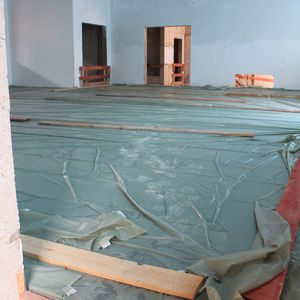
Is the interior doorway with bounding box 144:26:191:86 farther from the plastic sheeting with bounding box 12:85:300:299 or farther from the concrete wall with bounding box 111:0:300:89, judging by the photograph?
the plastic sheeting with bounding box 12:85:300:299

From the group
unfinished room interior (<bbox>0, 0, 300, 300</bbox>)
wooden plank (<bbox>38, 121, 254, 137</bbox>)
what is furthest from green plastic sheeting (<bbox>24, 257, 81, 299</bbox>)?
wooden plank (<bbox>38, 121, 254, 137</bbox>)

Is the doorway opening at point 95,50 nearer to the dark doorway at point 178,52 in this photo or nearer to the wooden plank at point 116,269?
the dark doorway at point 178,52

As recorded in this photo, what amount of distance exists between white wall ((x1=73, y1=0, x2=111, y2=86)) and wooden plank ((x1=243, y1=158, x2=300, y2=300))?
915 centimetres

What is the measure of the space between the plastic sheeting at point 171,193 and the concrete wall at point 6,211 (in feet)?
1.81

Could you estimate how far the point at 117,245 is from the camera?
6.32 ft

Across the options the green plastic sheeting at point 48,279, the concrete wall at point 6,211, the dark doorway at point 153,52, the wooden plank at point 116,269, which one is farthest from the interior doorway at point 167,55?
the concrete wall at point 6,211

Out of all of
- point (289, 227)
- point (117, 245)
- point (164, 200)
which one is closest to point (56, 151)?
point (164, 200)

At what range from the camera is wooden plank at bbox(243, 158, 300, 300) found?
144 centimetres

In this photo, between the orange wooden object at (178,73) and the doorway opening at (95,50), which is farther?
the orange wooden object at (178,73)

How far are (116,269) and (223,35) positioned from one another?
1046 cm

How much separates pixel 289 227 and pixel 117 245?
0.87m

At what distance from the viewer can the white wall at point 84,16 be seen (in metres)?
11.1

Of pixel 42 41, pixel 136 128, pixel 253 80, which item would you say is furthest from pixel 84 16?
pixel 136 128

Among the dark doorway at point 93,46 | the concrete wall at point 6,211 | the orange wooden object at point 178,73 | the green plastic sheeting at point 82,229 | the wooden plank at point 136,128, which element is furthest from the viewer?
the orange wooden object at point 178,73
